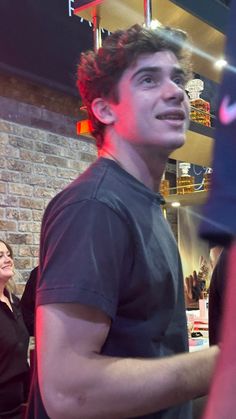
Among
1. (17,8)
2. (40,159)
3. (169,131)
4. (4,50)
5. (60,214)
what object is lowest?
(60,214)

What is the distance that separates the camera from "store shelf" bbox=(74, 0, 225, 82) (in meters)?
2.40

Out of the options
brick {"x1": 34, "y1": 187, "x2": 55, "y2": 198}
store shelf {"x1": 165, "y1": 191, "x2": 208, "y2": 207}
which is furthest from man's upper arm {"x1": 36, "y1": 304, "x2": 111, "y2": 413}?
brick {"x1": 34, "y1": 187, "x2": 55, "y2": 198}

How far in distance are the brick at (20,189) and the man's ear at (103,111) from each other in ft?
8.07

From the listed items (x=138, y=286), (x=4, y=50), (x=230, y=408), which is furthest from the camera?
(x=4, y=50)

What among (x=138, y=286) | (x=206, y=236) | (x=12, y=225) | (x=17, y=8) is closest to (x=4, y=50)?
(x=17, y=8)

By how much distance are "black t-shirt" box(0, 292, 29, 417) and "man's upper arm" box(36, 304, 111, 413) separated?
2035 mm

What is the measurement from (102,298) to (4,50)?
281cm

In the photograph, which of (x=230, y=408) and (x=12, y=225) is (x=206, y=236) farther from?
(x=12, y=225)

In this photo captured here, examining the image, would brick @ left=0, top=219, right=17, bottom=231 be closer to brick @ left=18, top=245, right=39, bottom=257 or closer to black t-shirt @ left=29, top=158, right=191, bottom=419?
brick @ left=18, top=245, right=39, bottom=257

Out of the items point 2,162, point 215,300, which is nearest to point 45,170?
point 2,162

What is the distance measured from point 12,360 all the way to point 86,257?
215cm

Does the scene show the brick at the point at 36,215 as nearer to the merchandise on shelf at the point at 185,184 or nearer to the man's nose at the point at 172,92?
the merchandise on shelf at the point at 185,184

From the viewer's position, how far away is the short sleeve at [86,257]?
928mm

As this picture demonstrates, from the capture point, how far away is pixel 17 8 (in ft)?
11.5
